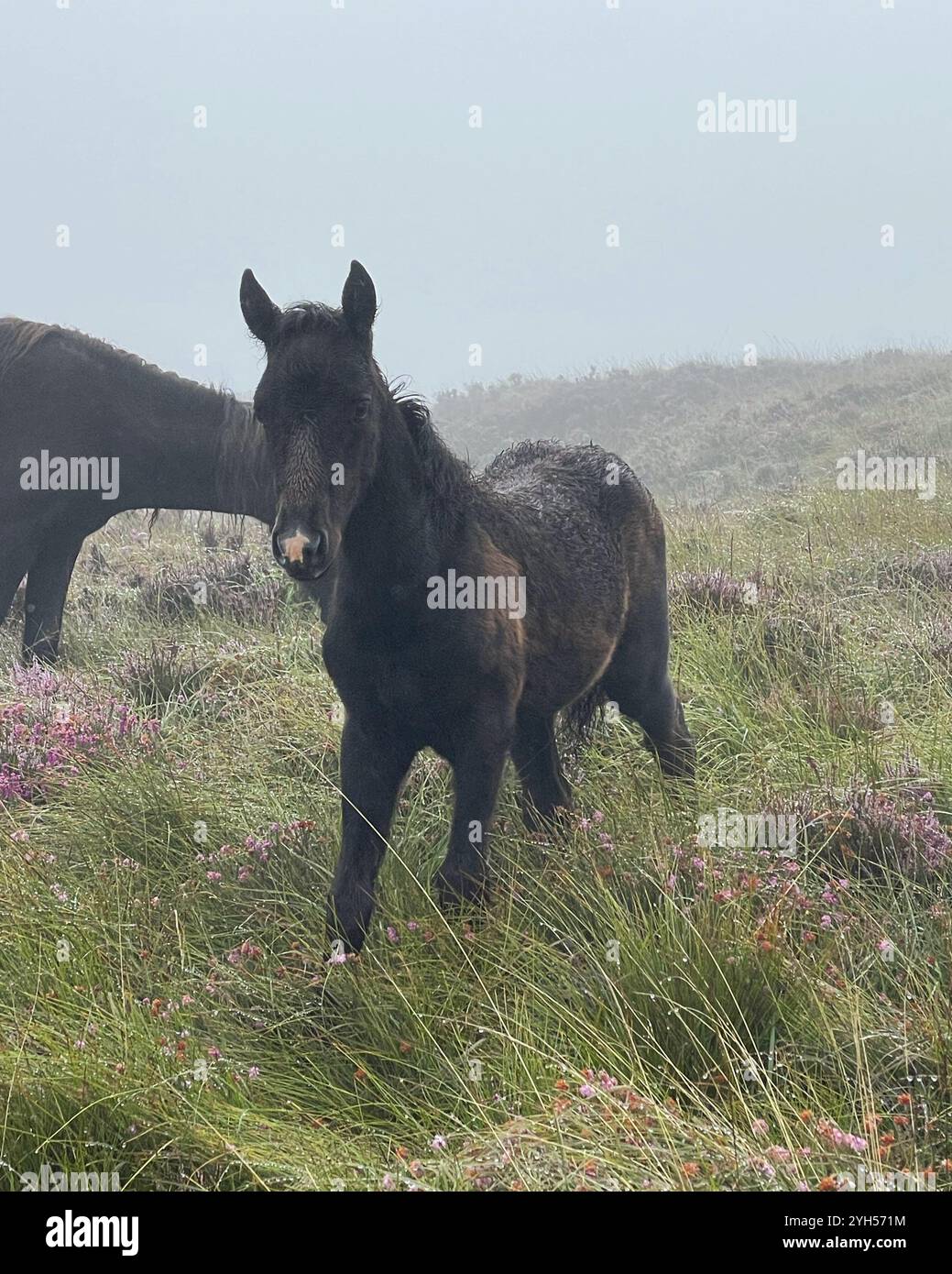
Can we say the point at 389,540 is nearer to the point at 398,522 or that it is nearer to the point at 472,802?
the point at 398,522

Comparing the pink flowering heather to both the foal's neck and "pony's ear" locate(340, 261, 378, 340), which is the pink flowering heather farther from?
"pony's ear" locate(340, 261, 378, 340)

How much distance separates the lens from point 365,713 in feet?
12.9

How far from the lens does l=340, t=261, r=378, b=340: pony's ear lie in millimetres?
3631

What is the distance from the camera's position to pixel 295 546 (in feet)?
10.9

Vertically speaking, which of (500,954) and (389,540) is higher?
(389,540)

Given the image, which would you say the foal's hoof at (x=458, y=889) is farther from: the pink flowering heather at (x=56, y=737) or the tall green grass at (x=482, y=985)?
the pink flowering heather at (x=56, y=737)

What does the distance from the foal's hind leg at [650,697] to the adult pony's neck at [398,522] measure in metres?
1.57

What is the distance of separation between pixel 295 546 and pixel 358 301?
804mm

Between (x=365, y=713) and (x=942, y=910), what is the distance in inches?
69.5

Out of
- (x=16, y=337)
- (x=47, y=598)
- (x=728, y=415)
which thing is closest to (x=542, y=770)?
(x=47, y=598)

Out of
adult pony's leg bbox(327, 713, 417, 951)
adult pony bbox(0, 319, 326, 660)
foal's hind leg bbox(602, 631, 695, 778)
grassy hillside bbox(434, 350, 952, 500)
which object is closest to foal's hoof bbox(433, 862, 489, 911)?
adult pony's leg bbox(327, 713, 417, 951)

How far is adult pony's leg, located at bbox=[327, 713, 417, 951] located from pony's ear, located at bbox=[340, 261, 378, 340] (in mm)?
1193

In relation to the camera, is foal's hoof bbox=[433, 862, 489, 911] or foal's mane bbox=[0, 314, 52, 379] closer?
foal's hoof bbox=[433, 862, 489, 911]

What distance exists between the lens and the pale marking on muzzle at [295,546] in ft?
10.9
